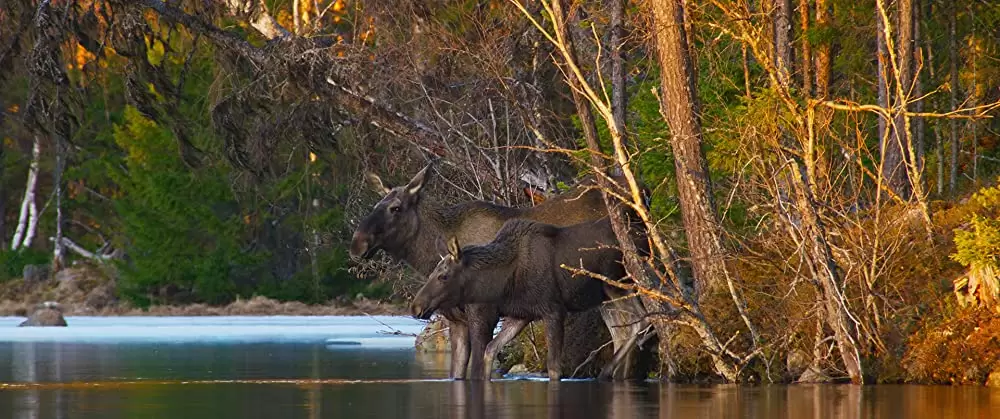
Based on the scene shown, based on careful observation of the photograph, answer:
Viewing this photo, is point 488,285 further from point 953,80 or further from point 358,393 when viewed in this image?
point 953,80

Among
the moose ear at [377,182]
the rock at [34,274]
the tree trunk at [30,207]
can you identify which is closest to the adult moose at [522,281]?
the moose ear at [377,182]

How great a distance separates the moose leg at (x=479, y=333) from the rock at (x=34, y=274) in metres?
39.4

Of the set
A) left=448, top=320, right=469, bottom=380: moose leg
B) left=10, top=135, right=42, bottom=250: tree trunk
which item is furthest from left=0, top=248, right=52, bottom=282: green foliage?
left=448, top=320, right=469, bottom=380: moose leg

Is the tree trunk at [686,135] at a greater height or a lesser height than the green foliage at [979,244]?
greater

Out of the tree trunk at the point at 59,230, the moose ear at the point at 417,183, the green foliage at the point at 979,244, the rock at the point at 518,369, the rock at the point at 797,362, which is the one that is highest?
the tree trunk at the point at 59,230

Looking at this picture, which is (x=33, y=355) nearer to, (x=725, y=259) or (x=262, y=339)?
(x=262, y=339)

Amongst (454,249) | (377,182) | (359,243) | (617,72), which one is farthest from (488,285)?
(617,72)

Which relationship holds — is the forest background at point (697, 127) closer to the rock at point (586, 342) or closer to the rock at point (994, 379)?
the rock at point (994, 379)

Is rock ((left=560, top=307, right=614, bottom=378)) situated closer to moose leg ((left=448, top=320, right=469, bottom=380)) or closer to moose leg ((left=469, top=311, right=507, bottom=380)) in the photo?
moose leg ((left=448, top=320, right=469, bottom=380))

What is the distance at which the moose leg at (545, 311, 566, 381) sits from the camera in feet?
64.7

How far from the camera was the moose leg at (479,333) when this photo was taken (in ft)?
65.5

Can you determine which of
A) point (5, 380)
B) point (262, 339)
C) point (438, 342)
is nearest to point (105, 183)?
point (262, 339)

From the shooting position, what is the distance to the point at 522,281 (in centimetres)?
2022

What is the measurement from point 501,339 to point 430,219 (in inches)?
83.3
